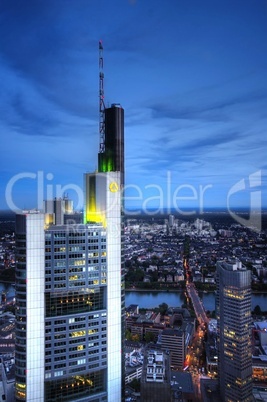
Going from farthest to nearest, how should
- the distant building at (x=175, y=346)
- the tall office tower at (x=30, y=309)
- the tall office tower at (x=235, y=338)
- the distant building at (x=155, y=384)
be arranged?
1. the distant building at (x=175, y=346)
2. the tall office tower at (x=235, y=338)
3. the distant building at (x=155, y=384)
4. the tall office tower at (x=30, y=309)

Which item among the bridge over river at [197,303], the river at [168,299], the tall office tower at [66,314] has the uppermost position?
the tall office tower at [66,314]

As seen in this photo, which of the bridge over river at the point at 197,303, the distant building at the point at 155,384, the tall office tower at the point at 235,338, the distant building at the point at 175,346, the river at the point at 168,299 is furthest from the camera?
the river at the point at 168,299

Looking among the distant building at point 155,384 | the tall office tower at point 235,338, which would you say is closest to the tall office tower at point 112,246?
the distant building at point 155,384

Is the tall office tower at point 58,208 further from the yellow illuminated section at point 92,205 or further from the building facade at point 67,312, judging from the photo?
the building facade at point 67,312

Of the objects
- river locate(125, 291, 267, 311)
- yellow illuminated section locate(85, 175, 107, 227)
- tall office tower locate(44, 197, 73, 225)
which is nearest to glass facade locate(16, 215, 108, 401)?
yellow illuminated section locate(85, 175, 107, 227)

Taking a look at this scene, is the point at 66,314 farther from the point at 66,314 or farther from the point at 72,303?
the point at 72,303

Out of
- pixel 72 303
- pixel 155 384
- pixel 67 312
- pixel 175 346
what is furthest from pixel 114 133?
pixel 175 346
